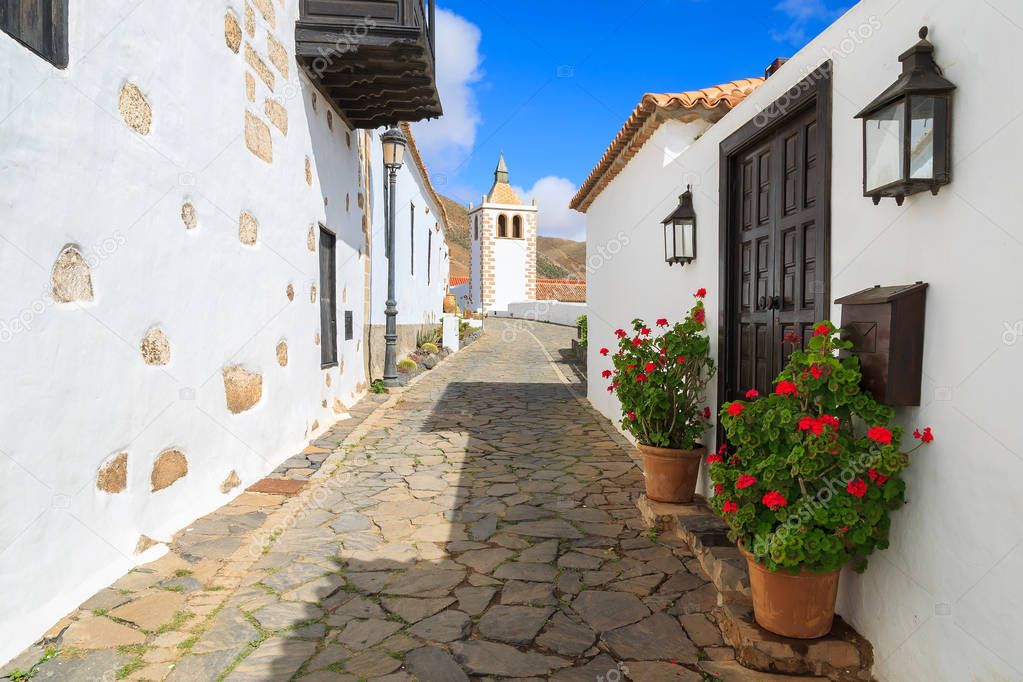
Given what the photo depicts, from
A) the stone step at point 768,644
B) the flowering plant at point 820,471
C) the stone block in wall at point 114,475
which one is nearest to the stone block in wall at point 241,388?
the stone block in wall at point 114,475

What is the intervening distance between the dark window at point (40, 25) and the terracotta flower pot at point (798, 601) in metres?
3.41

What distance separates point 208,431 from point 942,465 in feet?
12.6

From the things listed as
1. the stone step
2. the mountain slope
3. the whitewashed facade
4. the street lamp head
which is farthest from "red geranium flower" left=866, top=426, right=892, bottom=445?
the mountain slope

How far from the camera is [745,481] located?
2406 millimetres

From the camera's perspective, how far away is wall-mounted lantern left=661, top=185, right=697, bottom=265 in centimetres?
456

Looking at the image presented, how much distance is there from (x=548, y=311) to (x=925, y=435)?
31.2 meters

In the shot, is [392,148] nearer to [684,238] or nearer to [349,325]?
[349,325]

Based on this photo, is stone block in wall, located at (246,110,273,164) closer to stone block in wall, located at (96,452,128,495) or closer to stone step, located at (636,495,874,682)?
stone block in wall, located at (96,452,128,495)

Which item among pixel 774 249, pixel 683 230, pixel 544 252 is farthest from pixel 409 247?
pixel 544 252

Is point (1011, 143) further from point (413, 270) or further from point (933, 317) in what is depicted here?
point (413, 270)

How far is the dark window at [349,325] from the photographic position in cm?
767

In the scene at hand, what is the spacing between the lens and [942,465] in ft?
6.81

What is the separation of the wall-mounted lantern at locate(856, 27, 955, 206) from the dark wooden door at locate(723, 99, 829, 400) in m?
0.68

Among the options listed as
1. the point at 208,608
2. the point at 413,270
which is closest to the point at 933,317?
the point at 208,608
